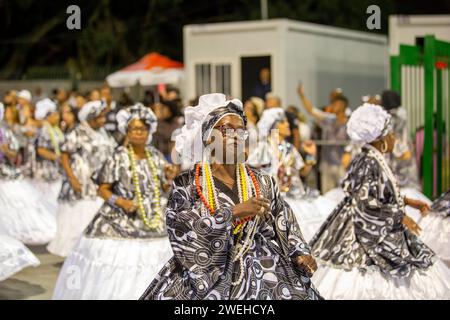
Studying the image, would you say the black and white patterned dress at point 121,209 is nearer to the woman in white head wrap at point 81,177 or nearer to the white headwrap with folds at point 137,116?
the white headwrap with folds at point 137,116

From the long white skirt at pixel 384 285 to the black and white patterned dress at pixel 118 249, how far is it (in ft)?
4.73

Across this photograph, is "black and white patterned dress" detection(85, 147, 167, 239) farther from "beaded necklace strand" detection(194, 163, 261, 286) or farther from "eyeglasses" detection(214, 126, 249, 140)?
"eyeglasses" detection(214, 126, 249, 140)

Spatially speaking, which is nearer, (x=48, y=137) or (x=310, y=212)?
(x=310, y=212)

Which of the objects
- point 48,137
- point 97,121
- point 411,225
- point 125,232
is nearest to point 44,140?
point 48,137

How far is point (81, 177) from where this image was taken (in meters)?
13.2

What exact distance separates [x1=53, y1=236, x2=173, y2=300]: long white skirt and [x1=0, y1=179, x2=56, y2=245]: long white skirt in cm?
434

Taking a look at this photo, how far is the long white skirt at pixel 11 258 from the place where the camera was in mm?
9836

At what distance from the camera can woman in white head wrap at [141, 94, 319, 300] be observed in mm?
6059

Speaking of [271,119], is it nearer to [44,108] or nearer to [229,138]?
[44,108]

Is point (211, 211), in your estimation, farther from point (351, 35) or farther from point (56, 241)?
point (351, 35)

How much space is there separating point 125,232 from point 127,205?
26 centimetres

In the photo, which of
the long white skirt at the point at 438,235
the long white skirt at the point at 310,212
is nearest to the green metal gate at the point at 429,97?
the long white skirt at the point at 310,212

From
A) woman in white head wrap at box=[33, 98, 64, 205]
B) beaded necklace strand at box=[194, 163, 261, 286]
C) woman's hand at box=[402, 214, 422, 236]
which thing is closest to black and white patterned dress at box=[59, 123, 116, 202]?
woman in white head wrap at box=[33, 98, 64, 205]
